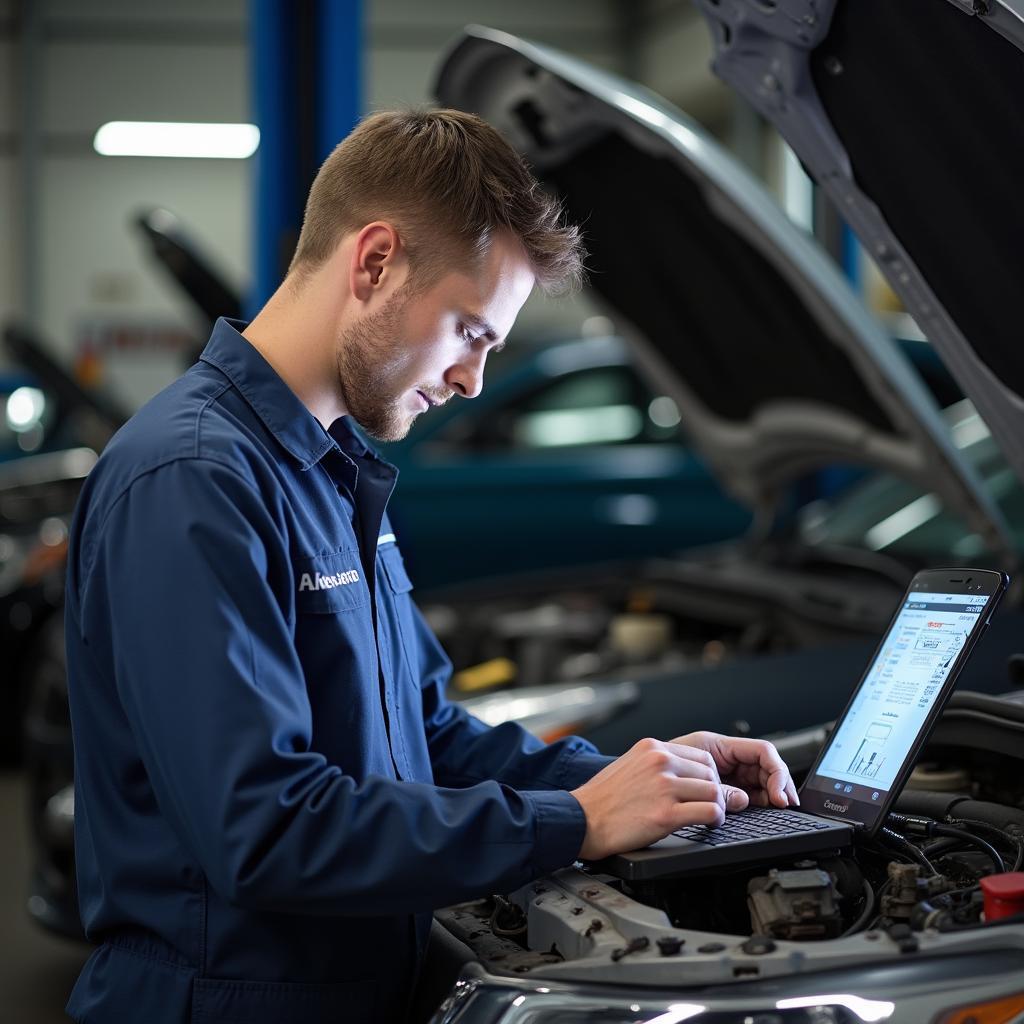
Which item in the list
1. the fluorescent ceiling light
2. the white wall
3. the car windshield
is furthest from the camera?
the fluorescent ceiling light

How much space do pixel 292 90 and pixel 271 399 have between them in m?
2.96

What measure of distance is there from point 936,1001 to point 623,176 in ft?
6.88

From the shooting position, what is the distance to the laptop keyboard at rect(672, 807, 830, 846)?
4.55 ft

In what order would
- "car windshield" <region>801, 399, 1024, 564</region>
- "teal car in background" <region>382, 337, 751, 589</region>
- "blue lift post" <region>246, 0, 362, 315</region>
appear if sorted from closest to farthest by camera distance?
"car windshield" <region>801, 399, 1024, 564</region>
"blue lift post" <region>246, 0, 362, 315</region>
"teal car in background" <region>382, 337, 751, 589</region>

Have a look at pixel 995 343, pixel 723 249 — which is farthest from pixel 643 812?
pixel 723 249

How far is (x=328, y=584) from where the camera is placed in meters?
1.35

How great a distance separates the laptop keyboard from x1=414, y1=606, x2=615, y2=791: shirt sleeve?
21cm

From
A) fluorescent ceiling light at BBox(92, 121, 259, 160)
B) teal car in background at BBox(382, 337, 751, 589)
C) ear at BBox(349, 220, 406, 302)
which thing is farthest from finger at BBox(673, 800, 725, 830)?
fluorescent ceiling light at BBox(92, 121, 259, 160)

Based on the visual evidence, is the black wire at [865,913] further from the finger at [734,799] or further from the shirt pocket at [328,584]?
the shirt pocket at [328,584]

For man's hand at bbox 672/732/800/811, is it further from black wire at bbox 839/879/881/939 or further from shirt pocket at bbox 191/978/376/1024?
shirt pocket at bbox 191/978/376/1024

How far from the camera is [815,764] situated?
1629 millimetres

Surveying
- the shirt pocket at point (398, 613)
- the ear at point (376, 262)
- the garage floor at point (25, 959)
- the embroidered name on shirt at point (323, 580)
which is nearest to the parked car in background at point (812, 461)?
the shirt pocket at point (398, 613)

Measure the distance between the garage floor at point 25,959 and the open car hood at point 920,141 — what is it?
232 centimetres

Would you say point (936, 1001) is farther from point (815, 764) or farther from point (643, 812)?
point (815, 764)
